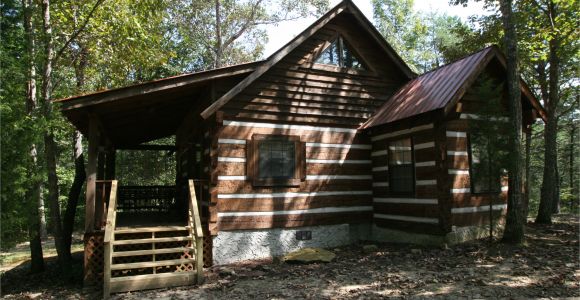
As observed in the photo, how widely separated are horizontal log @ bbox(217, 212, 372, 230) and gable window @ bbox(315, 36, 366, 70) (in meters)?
4.50

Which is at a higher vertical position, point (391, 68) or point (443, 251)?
point (391, 68)

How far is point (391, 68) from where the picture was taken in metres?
12.2

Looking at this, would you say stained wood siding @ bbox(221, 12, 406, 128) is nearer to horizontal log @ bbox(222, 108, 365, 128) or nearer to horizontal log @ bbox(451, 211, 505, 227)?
horizontal log @ bbox(222, 108, 365, 128)

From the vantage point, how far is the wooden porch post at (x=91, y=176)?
27.4 ft

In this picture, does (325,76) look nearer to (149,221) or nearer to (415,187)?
(415,187)

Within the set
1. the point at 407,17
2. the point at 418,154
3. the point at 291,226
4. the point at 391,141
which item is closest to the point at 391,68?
the point at 391,141

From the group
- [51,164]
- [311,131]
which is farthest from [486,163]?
[51,164]

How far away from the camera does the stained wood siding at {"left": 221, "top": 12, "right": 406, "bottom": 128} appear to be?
10.3 metres

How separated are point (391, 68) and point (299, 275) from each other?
24.5ft

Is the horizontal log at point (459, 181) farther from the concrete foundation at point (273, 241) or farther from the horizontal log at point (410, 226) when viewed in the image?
the concrete foundation at point (273, 241)

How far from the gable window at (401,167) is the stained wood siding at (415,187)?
13 centimetres

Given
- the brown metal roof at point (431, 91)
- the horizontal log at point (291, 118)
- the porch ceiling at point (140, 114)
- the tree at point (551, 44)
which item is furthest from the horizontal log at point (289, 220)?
the tree at point (551, 44)

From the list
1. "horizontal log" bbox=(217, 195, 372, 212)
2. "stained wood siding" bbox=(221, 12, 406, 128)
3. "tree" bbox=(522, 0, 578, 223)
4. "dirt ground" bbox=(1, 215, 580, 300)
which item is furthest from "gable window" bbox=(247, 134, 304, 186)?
"tree" bbox=(522, 0, 578, 223)

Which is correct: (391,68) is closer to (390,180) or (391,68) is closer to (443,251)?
(390,180)
